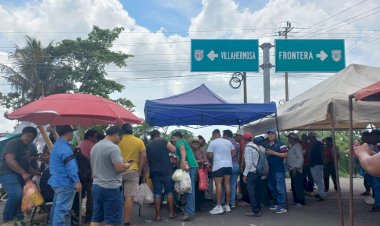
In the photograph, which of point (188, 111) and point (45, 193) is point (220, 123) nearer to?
point (188, 111)

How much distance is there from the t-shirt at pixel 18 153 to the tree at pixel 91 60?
18.1 m

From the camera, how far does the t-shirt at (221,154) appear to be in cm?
909

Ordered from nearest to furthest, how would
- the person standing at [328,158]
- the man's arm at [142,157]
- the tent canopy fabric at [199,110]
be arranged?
1. the man's arm at [142,157]
2. the tent canopy fabric at [199,110]
3. the person standing at [328,158]

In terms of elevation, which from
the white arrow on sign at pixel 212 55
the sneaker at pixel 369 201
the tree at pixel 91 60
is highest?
the tree at pixel 91 60

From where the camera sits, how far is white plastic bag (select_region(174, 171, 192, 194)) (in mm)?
8234

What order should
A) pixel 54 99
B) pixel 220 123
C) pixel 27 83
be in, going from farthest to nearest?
pixel 27 83 < pixel 220 123 < pixel 54 99

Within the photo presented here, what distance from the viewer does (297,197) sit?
1002cm

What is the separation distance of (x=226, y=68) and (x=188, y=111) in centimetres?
473

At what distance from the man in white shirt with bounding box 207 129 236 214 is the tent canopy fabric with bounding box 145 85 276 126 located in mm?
842

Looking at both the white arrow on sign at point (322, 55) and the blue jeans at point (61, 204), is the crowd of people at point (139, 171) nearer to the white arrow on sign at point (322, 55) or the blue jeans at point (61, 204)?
the blue jeans at point (61, 204)

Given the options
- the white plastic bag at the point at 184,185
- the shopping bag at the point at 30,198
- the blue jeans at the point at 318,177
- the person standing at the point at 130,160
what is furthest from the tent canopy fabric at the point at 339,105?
the shopping bag at the point at 30,198

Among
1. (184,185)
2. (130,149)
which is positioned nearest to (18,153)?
(130,149)

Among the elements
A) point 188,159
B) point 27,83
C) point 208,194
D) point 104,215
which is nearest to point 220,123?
point 208,194

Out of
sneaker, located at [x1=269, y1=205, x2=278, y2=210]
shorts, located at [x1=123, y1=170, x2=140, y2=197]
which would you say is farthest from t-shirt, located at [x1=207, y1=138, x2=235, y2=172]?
shorts, located at [x1=123, y1=170, x2=140, y2=197]
